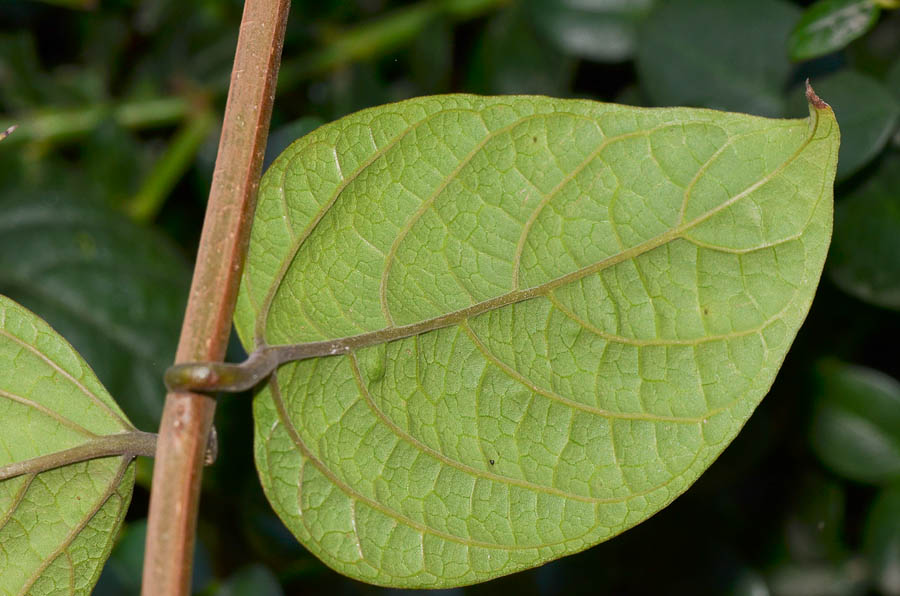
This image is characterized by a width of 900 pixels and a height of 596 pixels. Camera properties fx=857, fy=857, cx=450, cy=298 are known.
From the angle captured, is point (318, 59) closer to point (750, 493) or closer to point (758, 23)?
point (758, 23)

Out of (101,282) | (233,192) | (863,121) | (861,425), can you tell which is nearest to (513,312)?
(233,192)

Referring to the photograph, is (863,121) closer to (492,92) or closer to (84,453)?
(492,92)

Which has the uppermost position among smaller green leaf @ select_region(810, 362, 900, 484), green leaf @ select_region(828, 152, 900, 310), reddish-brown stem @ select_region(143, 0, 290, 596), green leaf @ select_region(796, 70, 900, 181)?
reddish-brown stem @ select_region(143, 0, 290, 596)

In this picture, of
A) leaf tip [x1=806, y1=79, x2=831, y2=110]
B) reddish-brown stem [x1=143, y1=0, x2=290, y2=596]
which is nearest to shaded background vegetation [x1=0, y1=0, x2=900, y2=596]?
reddish-brown stem [x1=143, y1=0, x2=290, y2=596]

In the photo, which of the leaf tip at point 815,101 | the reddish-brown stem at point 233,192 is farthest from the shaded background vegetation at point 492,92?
the leaf tip at point 815,101

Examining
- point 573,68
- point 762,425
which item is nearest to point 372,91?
point 573,68

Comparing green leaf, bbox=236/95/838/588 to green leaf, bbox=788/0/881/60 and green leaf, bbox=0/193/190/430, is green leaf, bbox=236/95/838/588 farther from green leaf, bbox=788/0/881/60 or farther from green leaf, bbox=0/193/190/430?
green leaf, bbox=0/193/190/430
